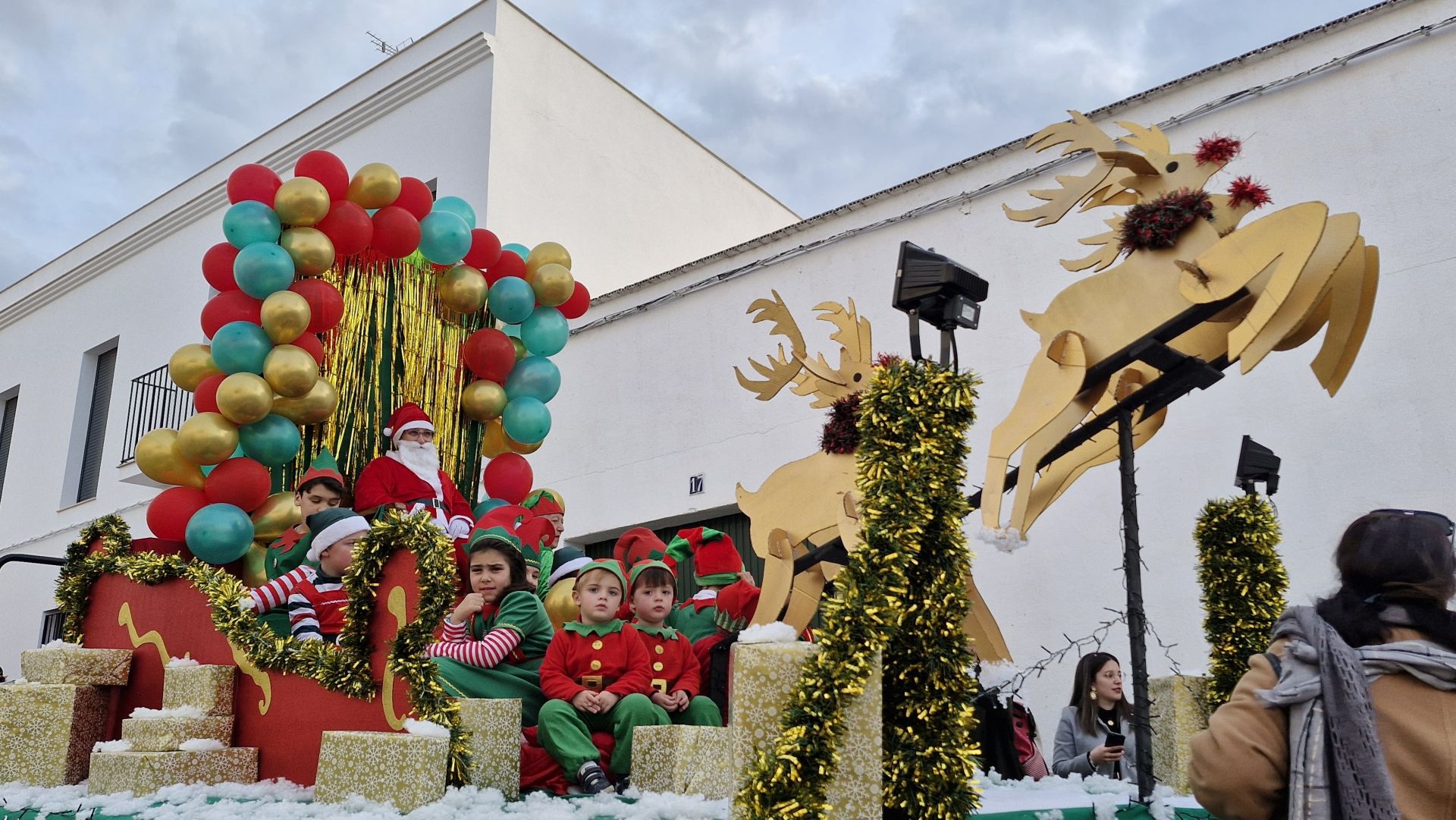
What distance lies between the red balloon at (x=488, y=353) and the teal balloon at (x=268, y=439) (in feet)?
5.13

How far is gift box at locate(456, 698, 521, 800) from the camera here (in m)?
4.10

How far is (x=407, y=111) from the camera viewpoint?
41.7 feet

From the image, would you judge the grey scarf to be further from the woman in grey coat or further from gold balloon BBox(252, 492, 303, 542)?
gold balloon BBox(252, 492, 303, 542)

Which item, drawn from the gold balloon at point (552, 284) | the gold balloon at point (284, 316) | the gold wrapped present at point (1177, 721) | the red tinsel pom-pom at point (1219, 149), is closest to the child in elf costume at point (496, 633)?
the gold balloon at point (284, 316)

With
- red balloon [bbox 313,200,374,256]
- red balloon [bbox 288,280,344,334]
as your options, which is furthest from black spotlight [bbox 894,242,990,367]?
red balloon [bbox 313,200,374,256]

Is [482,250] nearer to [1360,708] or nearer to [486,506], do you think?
[486,506]

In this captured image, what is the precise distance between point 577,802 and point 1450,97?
19.5 feet

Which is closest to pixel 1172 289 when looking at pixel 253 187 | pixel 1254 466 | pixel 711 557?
pixel 1254 466

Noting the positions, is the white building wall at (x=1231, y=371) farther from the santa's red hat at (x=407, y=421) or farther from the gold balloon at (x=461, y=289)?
the santa's red hat at (x=407, y=421)

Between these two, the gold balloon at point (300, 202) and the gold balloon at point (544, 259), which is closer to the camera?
the gold balloon at point (300, 202)

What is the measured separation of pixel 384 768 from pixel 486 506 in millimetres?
3462

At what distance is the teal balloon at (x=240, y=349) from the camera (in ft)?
19.5

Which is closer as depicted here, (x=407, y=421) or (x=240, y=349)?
(x=240, y=349)

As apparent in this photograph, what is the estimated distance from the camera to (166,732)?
4.55 m
